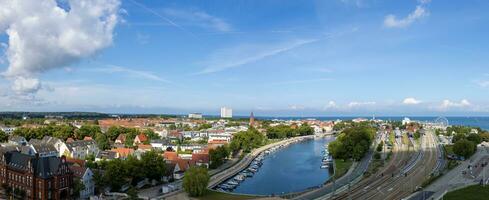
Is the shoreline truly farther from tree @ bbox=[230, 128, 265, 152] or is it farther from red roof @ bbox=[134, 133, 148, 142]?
red roof @ bbox=[134, 133, 148, 142]

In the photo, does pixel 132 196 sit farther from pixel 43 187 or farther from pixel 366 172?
pixel 366 172

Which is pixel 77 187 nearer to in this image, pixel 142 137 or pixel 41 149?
pixel 41 149

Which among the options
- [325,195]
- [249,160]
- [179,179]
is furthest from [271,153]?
[325,195]

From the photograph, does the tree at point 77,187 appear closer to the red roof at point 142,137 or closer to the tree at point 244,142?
the tree at point 244,142

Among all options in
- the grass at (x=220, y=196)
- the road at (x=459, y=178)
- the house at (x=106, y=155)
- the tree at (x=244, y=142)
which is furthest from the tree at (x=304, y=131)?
the grass at (x=220, y=196)

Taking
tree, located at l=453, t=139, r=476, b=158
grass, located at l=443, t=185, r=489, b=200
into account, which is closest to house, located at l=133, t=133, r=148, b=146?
tree, located at l=453, t=139, r=476, b=158

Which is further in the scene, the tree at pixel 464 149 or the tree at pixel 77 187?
the tree at pixel 464 149

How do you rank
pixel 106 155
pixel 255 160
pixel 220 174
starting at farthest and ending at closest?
pixel 255 160 → pixel 106 155 → pixel 220 174

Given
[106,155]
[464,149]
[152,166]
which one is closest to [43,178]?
[152,166]
